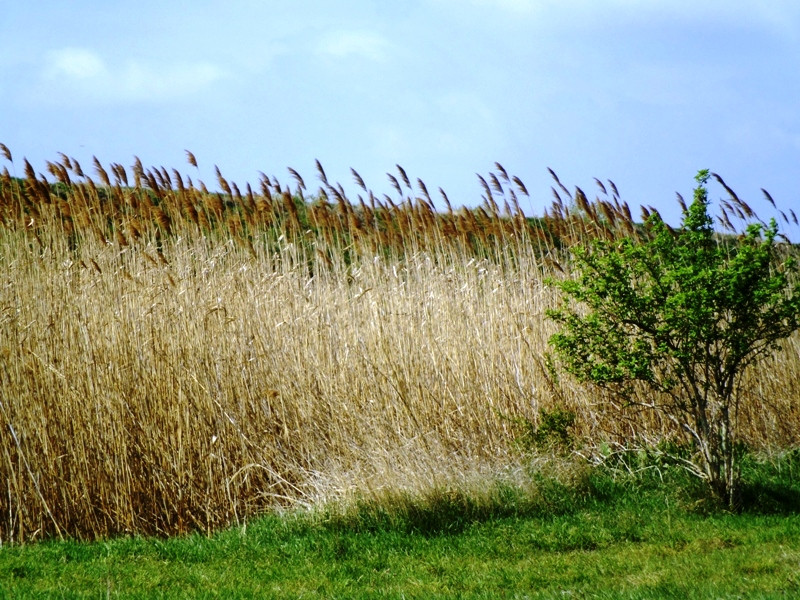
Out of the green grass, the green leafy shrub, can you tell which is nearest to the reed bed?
the green grass

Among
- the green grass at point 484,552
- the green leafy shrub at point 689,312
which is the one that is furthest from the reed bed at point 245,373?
the green leafy shrub at point 689,312

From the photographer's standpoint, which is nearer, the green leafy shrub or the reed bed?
the green leafy shrub

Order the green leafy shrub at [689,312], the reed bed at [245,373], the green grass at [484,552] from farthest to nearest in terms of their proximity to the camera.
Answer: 1. the reed bed at [245,373]
2. the green leafy shrub at [689,312]
3. the green grass at [484,552]

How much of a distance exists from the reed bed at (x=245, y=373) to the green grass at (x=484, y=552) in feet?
1.11

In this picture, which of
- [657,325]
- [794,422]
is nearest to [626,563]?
[657,325]

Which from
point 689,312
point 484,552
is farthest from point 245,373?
point 689,312

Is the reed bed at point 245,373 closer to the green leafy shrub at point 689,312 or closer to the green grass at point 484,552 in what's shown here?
the green grass at point 484,552

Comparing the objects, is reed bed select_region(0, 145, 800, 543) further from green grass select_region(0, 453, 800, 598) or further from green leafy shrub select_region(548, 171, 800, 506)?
green leafy shrub select_region(548, 171, 800, 506)

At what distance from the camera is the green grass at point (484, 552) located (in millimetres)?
4348

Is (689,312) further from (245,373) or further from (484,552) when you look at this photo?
(245,373)

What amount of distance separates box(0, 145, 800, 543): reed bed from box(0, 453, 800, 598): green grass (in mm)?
338

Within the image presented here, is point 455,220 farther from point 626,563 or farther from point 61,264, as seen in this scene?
point 626,563

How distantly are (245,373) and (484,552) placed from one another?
2.71 metres

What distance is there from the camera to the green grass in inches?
171
